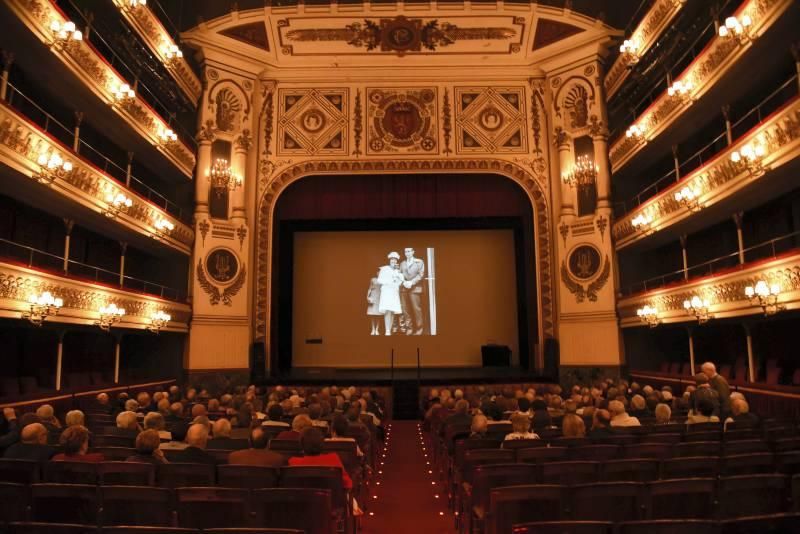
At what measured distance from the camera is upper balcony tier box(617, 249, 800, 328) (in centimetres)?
1323

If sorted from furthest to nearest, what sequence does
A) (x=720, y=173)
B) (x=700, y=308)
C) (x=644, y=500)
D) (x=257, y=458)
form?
(x=700, y=308), (x=720, y=173), (x=257, y=458), (x=644, y=500)

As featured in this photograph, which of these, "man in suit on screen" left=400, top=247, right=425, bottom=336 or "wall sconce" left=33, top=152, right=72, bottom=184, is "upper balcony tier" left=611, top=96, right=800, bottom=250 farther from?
"wall sconce" left=33, top=152, right=72, bottom=184

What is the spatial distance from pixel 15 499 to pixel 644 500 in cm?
460

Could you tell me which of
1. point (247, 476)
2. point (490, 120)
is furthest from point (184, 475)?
point (490, 120)

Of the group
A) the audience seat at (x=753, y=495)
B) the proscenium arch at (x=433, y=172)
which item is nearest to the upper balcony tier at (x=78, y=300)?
the proscenium arch at (x=433, y=172)

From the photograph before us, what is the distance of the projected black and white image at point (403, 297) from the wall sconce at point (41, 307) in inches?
499

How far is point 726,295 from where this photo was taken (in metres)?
15.9

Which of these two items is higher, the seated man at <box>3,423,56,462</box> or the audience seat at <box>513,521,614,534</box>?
the seated man at <box>3,423,56,462</box>

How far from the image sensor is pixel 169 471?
5383 mm

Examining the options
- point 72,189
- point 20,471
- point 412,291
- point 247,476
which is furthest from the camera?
point 412,291

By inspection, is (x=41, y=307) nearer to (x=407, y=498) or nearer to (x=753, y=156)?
(x=407, y=498)

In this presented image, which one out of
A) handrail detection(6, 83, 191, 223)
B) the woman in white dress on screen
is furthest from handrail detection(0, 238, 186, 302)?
the woman in white dress on screen

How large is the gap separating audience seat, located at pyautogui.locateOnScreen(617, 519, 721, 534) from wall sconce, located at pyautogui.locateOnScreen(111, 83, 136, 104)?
→ 57.4 feet

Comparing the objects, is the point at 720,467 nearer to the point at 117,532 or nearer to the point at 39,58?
the point at 117,532
